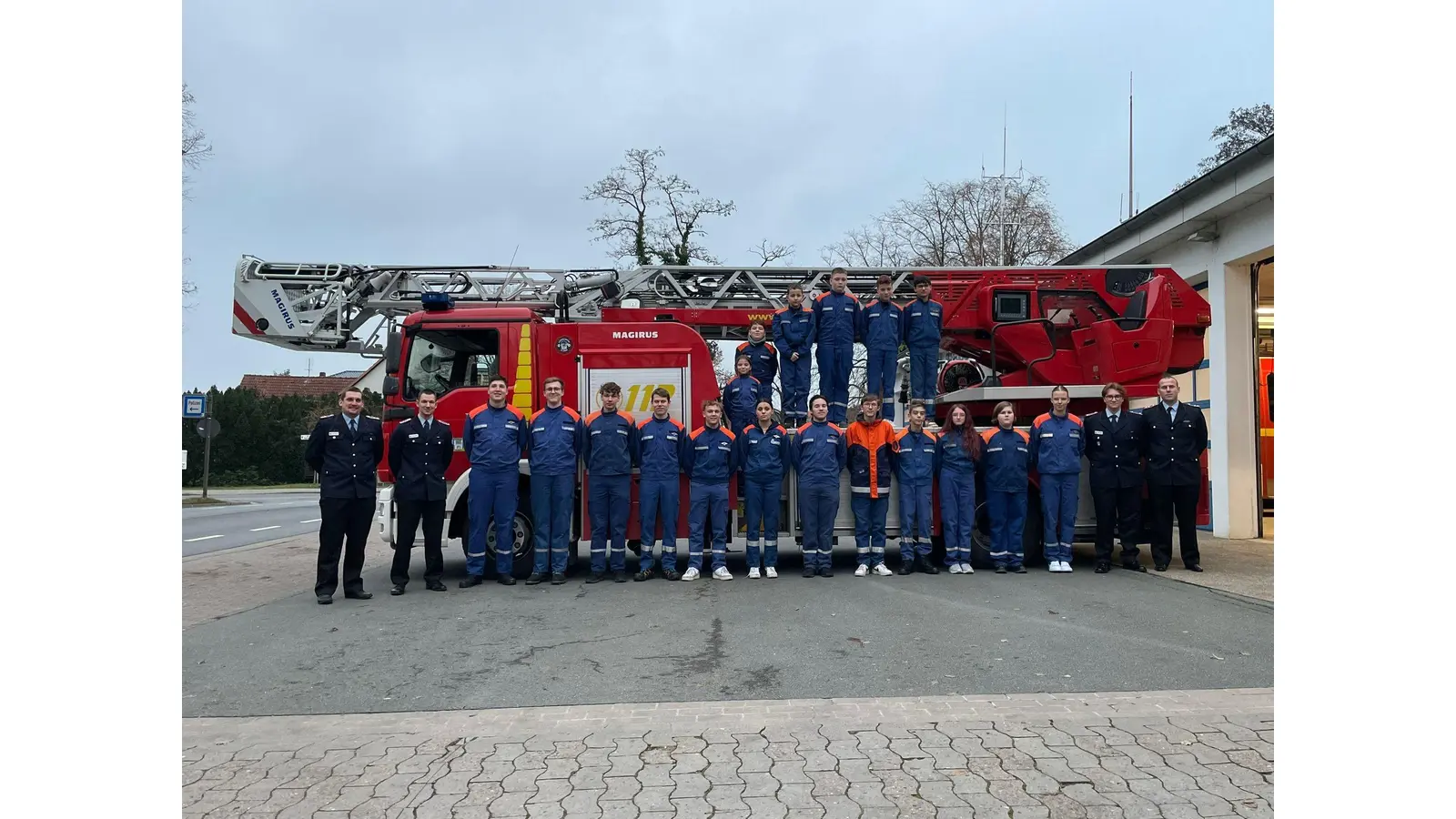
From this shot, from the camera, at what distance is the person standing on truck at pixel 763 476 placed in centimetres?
922

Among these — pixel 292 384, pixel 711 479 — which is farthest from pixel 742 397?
pixel 292 384

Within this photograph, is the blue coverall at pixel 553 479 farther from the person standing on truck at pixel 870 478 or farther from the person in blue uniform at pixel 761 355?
the person standing on truck at pixel 870 478

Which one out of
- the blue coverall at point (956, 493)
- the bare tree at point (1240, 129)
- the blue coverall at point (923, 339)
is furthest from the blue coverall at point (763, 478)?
the bare tree at point (1240, 129)

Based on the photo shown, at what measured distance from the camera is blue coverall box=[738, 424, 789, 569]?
922 centimetres

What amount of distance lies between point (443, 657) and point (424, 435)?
3236mm

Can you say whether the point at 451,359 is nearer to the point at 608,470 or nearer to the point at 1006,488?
the point at 608,470

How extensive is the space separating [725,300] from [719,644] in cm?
565

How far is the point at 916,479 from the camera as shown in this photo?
927 cm

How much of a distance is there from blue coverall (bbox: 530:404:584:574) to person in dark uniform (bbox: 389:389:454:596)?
0.87 meters

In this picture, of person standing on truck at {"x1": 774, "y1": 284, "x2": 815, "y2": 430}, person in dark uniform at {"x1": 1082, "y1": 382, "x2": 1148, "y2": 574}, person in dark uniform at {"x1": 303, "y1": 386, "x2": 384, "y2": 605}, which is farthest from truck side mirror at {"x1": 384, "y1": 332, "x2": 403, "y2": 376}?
person in dark uniform at {"x1": 1082, "y1": 382, "x2": 1148, "y2": 574}

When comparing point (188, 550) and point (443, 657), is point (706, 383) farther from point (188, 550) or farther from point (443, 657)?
point (188, 550)

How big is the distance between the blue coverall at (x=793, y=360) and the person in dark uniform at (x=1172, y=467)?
142 inches

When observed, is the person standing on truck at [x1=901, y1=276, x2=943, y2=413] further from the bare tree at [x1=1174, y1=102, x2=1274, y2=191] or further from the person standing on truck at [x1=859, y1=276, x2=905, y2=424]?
the bare tree at [x1=1174, y1=102, x2=1274, y2=191]

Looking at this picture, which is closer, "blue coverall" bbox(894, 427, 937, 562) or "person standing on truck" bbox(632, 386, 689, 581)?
"person standing on truck" bbox(632, 386, 689, 581)
